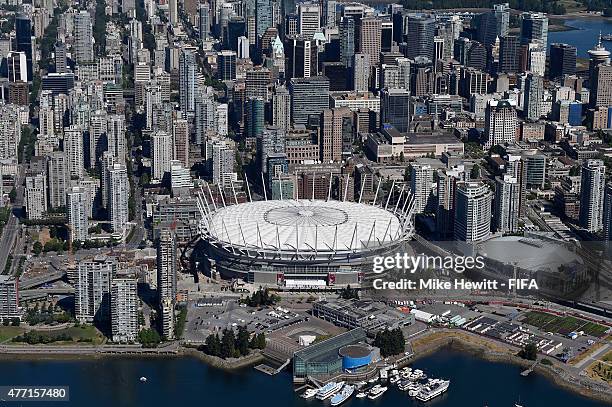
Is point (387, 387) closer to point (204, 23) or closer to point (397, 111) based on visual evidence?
point (397, 111)

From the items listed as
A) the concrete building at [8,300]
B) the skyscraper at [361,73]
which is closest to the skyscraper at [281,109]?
the skyscraper at [361,73]

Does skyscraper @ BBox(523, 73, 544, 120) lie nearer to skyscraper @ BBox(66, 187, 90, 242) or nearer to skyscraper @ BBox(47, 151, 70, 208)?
skyscraper @ BBox(47, 151, 70, 208)

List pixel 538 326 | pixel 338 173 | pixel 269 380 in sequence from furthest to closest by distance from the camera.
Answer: pixel 338 173, pixel 538 326, pixel 269 380

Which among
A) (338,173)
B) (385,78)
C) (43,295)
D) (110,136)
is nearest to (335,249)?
(43,295)

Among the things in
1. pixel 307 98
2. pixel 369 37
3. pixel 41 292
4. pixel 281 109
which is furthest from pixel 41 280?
pixel 369 37

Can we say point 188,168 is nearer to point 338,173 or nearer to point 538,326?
point 338,173

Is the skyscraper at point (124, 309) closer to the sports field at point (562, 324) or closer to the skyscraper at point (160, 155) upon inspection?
the sports field at point (562, 324)
